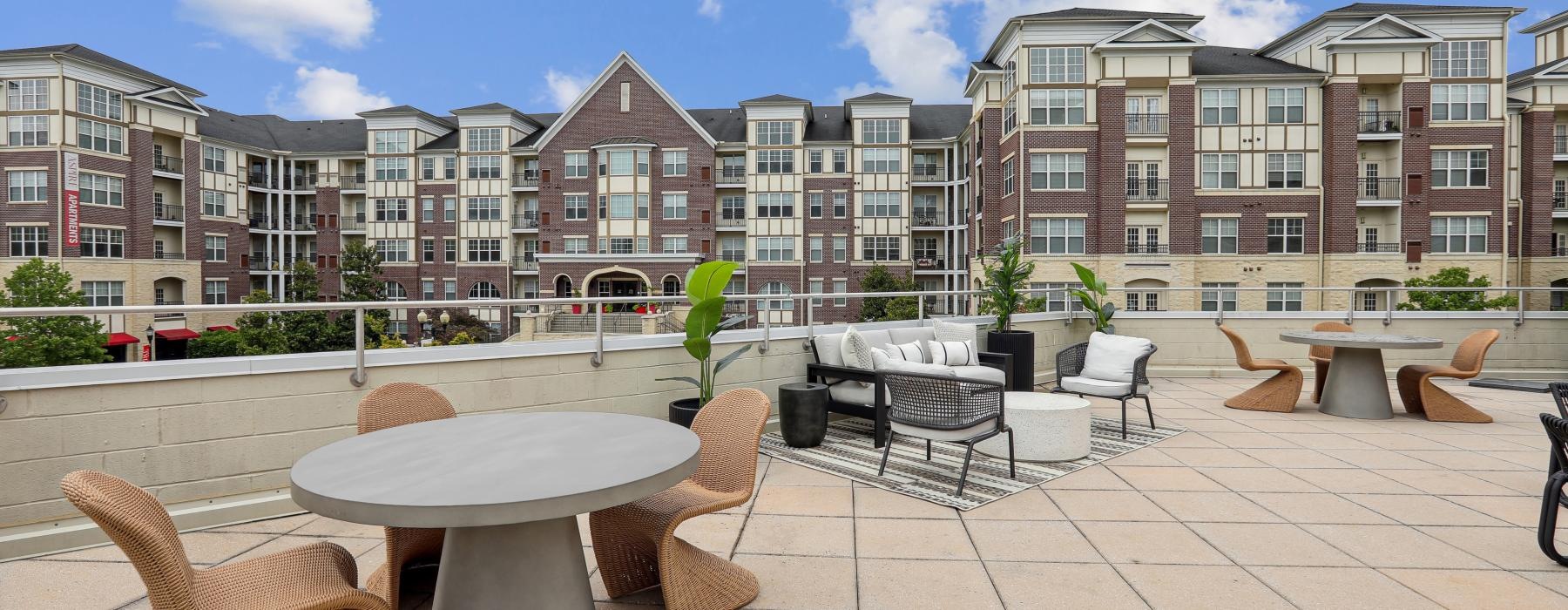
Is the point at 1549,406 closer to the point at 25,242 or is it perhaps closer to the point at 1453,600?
the point at 1453,600

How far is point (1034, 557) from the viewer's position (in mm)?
3898

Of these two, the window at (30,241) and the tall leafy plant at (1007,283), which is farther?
the window at (30,241)

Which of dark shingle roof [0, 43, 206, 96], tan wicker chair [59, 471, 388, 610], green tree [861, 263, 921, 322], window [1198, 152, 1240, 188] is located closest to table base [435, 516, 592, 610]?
tan wicker chair [59, 471, 388, 610]

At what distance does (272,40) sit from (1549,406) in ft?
292

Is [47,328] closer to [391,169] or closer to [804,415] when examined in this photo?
[391,169]

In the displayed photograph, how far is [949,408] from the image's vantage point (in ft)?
17.4

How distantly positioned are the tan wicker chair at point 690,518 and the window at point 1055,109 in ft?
88.6

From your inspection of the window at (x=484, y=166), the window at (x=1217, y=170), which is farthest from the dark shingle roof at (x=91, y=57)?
the window at (x=1217, y=170)

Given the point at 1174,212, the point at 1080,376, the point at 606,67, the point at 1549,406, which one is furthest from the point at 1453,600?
the point at 606,67

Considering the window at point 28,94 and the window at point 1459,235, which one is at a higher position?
the window at point 28,94

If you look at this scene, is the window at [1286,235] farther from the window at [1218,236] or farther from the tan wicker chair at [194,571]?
the tan wicker chair at [194,571]

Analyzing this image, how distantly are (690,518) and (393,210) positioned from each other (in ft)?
141

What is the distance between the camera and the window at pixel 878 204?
36594mm

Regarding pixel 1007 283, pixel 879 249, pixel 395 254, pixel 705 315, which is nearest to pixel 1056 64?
pixel 879 249
